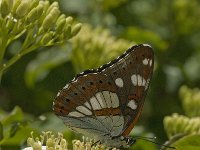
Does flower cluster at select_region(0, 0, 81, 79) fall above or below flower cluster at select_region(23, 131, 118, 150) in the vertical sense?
above

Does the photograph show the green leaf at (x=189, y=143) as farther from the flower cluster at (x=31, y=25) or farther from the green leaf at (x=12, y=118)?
the green leaf at (x=12, y=118)

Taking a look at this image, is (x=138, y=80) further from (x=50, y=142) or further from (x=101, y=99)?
(x=50, y=142)

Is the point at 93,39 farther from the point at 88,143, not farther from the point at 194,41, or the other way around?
the point at 194,41

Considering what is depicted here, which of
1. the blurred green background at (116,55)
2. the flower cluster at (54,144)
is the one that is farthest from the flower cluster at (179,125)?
the flower cluster at (54,144)

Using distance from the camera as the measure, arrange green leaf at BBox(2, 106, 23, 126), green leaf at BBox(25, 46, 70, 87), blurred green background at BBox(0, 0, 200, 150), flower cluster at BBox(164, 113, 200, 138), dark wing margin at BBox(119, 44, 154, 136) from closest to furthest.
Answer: dark wing margin at BBox(119, 44, 154, 136), green leaf at BBox(2, 106, 23, 126), flower cluster at BBox(164, 113, 200, 138), blurred green background at BBox(0, 0, 200, 150), green leaf at BBox(25, 46, 70, 87)

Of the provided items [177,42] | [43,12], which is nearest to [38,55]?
[177,42]

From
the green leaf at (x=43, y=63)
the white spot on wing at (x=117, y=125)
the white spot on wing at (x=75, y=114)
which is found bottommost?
the white spot on wing at (x=117, y=125)

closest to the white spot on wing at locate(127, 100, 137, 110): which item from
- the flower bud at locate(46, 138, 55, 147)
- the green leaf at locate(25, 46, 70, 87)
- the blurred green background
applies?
the flower bud at locate(46, 138, 55, 147)

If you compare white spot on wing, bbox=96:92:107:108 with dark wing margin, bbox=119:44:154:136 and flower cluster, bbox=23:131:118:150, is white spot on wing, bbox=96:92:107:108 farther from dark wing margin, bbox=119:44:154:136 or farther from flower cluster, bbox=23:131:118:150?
flower cluster, bbox=23:131:118:150
